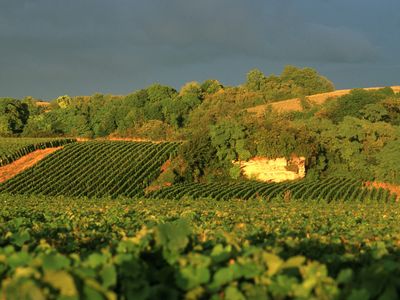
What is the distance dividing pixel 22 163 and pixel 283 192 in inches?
909

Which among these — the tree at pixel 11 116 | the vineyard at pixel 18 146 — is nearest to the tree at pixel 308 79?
the tree at pixel 11 116

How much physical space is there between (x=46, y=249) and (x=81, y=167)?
39098mm

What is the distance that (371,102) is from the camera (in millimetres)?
64062

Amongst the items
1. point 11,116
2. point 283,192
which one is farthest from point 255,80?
point 283,192

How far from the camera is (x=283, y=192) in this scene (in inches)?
1394

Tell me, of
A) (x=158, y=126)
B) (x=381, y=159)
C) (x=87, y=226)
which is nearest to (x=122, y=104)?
(x=158, y=126)

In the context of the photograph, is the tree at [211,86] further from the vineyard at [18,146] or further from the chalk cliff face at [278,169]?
the chalk cliff face at [278,169]

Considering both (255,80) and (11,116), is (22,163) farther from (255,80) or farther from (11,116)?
(255,80)

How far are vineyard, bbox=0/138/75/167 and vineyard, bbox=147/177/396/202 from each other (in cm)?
1770

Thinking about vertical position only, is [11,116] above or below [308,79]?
below

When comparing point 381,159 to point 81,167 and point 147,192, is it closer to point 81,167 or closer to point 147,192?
point 147,192

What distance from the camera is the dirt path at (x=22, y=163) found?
42.9 metres

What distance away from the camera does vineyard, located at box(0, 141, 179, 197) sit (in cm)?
3794

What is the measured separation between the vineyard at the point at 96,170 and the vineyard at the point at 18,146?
11.0 feet
